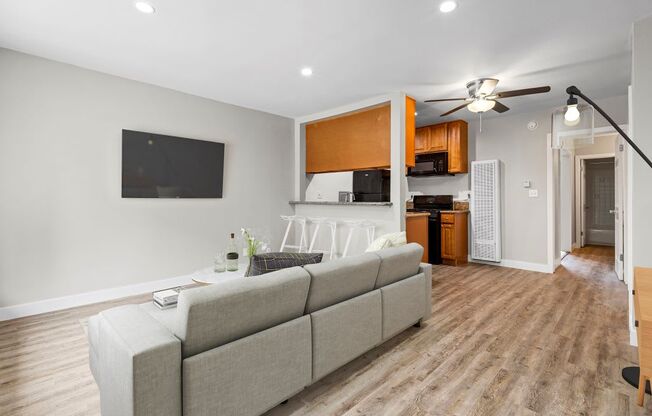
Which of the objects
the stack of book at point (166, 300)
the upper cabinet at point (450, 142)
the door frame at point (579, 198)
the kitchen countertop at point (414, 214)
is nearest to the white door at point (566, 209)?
the door frame at point (579, 198)

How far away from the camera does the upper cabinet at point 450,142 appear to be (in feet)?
18.2

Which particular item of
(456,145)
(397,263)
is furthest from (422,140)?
(397,263)

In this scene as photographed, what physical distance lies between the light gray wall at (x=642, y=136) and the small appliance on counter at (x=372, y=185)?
2.80 metres

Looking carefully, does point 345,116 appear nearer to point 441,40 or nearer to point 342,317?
point 441,40

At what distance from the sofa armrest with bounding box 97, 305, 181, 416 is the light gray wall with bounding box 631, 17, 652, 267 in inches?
132

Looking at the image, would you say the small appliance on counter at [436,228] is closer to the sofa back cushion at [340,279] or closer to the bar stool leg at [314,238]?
the bar stool leg at [314,238]

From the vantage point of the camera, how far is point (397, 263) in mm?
2496

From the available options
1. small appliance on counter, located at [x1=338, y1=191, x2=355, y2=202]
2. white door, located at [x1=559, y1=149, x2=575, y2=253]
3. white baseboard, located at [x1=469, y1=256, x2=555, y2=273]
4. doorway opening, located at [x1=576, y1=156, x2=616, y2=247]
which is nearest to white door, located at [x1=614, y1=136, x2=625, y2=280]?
white baseboard, located at [x1=469, y1=256, x2=555, y2=273]

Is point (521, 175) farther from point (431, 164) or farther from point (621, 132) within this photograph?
point (621, 132)

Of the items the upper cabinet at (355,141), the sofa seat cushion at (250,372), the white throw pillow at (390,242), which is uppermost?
the upper cabinet at (355,141)

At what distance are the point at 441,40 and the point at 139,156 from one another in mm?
3563

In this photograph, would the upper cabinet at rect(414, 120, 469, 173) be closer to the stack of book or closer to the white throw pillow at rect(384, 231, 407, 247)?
the white throw pillow at rect(384, 231, 407, 247)

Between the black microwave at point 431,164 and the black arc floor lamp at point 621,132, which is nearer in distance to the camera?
the black arc floor lamp at point 621,132

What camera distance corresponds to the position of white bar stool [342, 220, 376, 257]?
4.50 m
